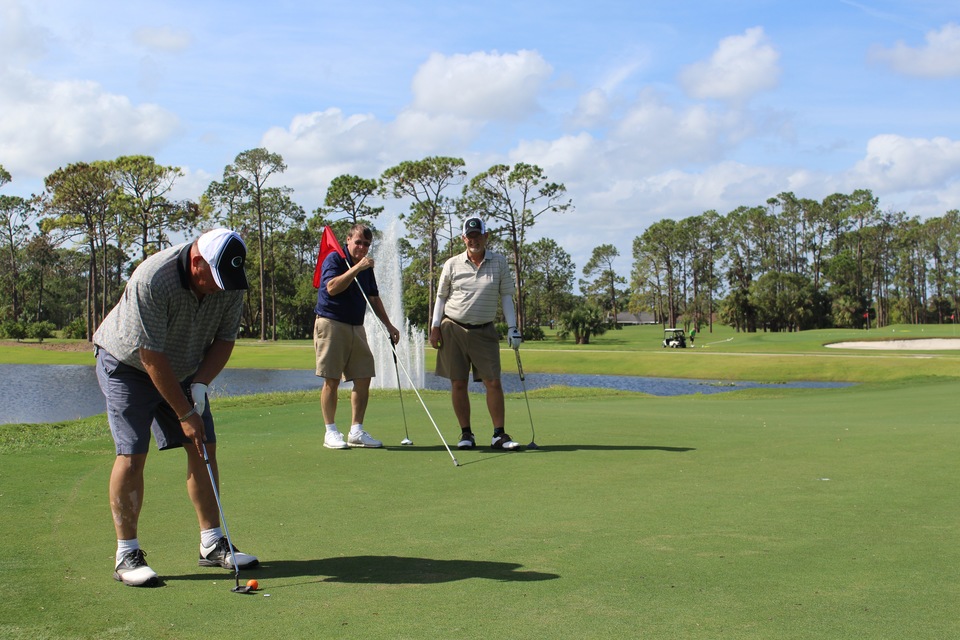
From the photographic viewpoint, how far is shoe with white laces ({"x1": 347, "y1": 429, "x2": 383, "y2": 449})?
338 inches

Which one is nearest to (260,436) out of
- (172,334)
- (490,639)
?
(172,334)

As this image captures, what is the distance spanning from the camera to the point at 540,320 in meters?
118

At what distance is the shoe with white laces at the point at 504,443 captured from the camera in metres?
8.43

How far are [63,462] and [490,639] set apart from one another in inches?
226

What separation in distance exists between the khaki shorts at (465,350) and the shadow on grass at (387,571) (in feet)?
14.1

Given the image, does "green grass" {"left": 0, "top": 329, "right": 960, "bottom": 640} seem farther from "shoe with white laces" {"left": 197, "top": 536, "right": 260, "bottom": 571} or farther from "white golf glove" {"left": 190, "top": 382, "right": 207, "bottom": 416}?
"white golf glove" {"left": 190, "top": 382, "right": 207, "bottom": 416}

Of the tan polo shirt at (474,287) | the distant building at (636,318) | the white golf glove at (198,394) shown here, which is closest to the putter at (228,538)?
the white golf glove at (198,394)

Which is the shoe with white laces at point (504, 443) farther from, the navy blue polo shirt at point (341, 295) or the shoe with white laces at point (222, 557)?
the shoe with white laces at point (222, 557)

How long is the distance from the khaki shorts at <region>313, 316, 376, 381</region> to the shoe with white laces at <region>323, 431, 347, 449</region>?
1.82ft

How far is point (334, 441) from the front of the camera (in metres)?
8.57

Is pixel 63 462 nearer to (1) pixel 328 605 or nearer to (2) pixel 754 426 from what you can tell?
(1) pixel 328 605

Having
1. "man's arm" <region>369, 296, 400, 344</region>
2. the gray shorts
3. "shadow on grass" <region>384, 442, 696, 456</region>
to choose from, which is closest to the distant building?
"shadow on grass" <region>384, 442, 696, 456</region>

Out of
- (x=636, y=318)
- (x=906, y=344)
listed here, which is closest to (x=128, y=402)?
(x=906, y=344)

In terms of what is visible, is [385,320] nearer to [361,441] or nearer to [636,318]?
[361,441]
